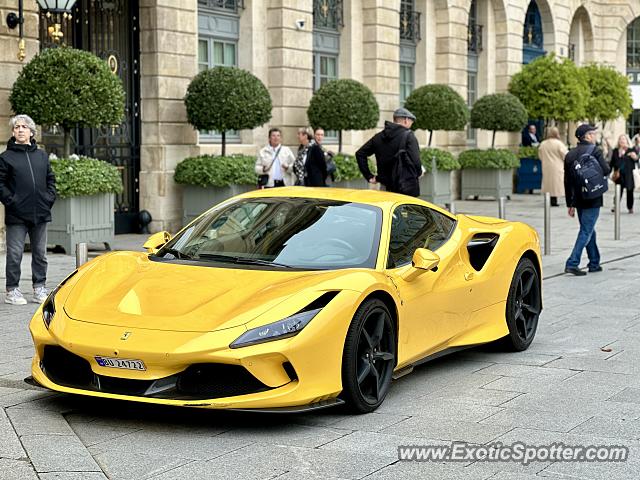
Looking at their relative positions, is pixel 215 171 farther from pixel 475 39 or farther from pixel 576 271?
pixel 475 39

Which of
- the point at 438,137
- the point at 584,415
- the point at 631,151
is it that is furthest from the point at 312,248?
the point at 438,137

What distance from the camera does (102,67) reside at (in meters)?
15.6

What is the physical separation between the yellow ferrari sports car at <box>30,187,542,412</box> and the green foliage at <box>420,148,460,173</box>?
53.5 feet

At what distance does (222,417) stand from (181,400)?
54 cm

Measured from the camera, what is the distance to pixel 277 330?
614cm

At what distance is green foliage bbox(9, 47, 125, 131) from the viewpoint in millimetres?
15109

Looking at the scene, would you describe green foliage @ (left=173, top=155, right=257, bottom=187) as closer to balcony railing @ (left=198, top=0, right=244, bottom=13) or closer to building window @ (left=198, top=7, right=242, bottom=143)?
building window @ (left=198, top=7, right=242, bottom=143)

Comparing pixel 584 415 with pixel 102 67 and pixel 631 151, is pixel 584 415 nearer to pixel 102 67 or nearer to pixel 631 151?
pixel 102 67

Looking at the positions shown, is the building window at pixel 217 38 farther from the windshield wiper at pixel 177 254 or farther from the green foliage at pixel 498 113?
the windshield wiper at pixel 177 254

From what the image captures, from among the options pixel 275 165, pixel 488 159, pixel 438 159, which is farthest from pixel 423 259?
pixel 488 159

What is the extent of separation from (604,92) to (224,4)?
58.0 feet

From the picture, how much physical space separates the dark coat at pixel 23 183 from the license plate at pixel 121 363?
4822 mm

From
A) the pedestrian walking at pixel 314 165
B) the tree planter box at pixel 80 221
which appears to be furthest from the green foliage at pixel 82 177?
the pedestrian walking at pixel 314 165

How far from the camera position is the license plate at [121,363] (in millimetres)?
6094
